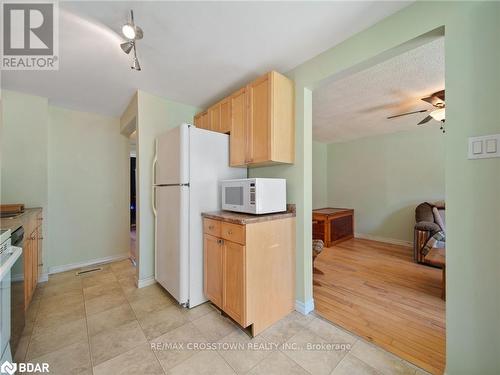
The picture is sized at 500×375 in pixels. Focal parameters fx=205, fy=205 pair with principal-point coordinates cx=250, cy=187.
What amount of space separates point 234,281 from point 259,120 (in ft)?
4.76

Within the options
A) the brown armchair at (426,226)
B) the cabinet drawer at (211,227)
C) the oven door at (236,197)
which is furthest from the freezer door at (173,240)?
the brown armchair at (426,226)

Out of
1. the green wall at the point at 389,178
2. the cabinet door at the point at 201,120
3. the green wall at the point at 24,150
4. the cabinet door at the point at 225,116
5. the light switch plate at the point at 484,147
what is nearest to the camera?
the light switch plate at the point at 484,147

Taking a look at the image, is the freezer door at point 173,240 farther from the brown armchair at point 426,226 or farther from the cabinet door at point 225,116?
the brown armchair at point 426,226

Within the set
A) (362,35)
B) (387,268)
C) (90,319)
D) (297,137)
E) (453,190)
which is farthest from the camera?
(387,268)

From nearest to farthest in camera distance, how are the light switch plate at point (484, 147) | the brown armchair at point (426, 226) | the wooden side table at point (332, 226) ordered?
the light switch plate at point (484, 147) → the brown armchair at point (426, 226) → the wooden side table at point (332, 226)

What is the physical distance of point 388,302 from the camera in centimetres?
212

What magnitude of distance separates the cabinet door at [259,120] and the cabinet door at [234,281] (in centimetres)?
85

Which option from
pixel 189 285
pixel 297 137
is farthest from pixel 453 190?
pixel 189 285

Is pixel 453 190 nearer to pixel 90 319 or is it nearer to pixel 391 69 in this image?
pixel 391 69

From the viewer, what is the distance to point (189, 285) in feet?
6.56

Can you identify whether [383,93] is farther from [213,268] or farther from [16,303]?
[16,303]

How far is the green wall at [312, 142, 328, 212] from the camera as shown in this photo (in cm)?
525

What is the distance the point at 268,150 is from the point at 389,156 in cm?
377

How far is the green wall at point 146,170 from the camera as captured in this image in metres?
2.48
